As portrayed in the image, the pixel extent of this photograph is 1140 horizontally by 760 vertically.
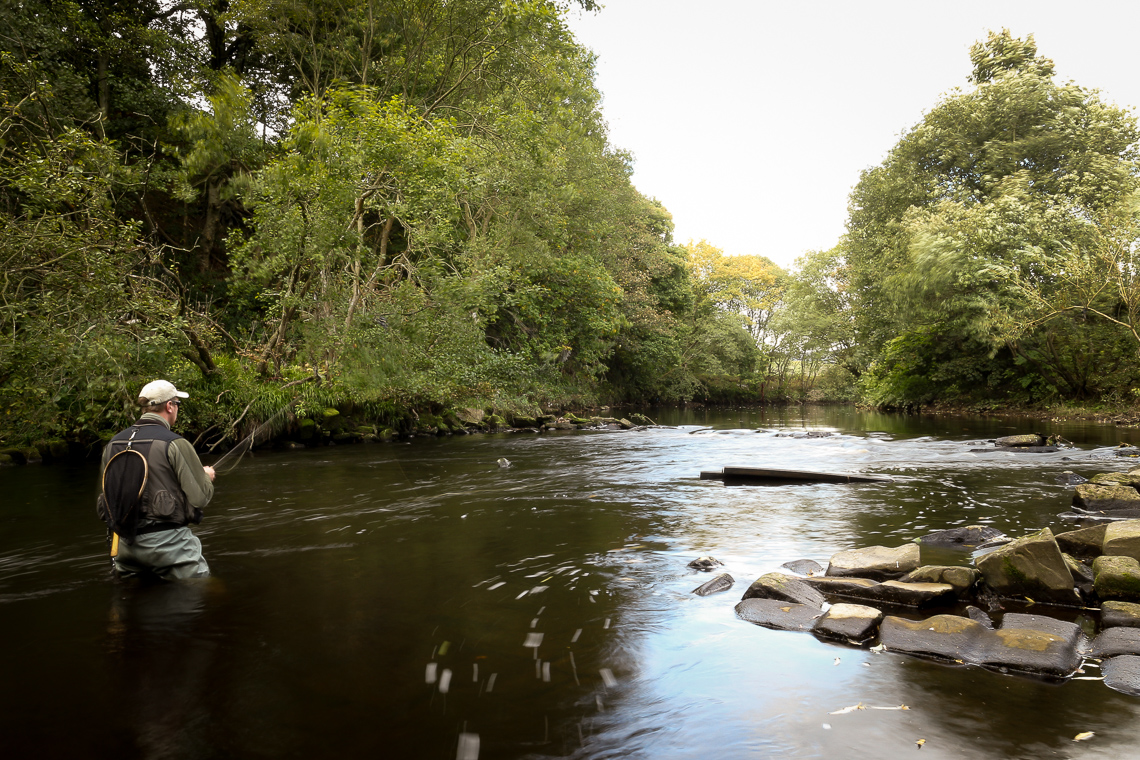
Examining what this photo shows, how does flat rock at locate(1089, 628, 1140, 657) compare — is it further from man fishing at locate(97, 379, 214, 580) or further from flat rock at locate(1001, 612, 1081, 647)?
man fishing at locate(97, 379, 214, 580)

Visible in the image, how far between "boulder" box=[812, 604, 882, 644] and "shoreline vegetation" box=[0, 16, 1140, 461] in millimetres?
12539

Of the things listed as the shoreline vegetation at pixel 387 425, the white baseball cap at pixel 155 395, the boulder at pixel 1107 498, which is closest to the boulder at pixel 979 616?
the boulder at pixel 1107 498

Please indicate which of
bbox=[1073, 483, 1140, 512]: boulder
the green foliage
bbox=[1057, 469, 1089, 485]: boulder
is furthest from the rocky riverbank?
the green foliage

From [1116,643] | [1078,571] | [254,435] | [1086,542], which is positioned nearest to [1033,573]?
[1078,571]

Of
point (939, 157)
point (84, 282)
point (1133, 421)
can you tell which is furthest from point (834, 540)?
point (939, 157)

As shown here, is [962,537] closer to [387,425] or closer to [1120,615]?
[1120,615]

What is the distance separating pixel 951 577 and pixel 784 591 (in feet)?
4.42

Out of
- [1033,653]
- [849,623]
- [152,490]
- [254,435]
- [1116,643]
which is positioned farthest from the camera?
[254,435]

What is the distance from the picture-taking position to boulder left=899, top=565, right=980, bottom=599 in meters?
5.16

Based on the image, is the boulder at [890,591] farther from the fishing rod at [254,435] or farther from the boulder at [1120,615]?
the fishing rod at [254,435]

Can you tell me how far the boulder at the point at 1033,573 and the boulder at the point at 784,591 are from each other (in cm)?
134

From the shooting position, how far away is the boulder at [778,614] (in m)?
4.82

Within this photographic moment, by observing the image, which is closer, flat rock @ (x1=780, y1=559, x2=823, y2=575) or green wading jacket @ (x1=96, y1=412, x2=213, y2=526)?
green wading jacket @ (x1=96, y1=412, x2=213, y2=526)

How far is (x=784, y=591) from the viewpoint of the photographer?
17.1ft
